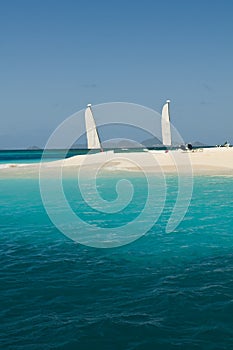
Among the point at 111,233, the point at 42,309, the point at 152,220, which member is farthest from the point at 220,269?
the point at 152,220

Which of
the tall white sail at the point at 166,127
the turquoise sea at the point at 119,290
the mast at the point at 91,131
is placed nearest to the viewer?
the turquoise sea at the point at 119,290

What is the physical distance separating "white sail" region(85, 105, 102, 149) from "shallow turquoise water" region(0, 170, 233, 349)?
2377 inches

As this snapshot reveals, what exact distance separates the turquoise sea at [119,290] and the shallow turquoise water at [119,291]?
16 mm

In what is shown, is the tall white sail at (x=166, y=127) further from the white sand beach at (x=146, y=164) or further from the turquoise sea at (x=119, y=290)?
the turquoise sea at (x=119, y=290)

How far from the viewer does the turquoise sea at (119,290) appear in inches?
251

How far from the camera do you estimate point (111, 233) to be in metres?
14.3

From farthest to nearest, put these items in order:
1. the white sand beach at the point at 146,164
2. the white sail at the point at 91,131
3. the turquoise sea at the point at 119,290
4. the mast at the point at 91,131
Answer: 1. the white sail at the point at 91,131
2. the mast at the point at 91,131
3. the white sand beach at the point at 146,164
4. the turquoise sea at the point at 119,290

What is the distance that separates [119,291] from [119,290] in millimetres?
47

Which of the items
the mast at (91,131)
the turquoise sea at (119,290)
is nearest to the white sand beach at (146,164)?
the mast at (91,131)

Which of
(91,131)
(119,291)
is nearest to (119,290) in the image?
(119,291)

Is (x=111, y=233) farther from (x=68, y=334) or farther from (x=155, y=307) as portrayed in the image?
(x=68, y=334)

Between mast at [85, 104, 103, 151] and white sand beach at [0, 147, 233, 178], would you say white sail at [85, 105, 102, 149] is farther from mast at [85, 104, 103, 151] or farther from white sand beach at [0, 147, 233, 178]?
white sand beach at [0, 147, 233, 178]

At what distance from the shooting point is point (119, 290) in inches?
324

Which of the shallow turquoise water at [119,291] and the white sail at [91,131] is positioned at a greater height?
the white sail at [91,131]
